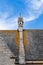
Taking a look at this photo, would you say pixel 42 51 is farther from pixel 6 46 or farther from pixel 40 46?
pixel 6 46

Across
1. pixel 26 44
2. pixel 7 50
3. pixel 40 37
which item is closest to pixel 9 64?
pixel 7 50

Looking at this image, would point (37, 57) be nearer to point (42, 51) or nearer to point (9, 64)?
point (42, 51)

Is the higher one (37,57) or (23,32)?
(23,32)

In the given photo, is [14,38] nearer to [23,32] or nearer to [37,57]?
[23,32]

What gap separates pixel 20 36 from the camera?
26.7 metres

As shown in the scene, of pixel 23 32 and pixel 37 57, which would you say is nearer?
pixel 37 57

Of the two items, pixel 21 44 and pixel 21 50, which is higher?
pixel 21 44

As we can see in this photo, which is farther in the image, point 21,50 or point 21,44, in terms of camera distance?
point 21,44

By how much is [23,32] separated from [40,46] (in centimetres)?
247

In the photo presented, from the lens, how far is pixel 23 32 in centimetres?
2709

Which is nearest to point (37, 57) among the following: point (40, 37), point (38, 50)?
point (38, 50)

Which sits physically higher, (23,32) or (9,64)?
(23,32)

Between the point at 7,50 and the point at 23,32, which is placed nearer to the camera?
the point at 7,50

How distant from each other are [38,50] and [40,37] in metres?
1.84
